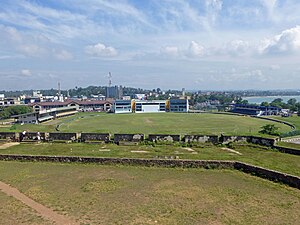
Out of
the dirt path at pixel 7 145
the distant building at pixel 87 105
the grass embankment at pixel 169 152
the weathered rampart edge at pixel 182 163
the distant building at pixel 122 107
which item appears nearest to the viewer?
the weathered rampart edge at pixel 182 163

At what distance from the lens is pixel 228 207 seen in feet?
36.6

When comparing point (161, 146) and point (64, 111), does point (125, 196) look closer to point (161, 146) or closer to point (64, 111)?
point (161, 146)

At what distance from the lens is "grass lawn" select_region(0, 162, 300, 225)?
33.8 feet

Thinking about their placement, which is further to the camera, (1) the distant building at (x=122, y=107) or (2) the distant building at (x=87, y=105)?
(1) the distant building at (x=122, y=107)

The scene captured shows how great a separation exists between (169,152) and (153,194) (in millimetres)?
7820

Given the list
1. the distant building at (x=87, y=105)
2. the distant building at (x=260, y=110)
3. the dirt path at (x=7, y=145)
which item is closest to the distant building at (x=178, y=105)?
the distant building at (x=260, y=110)

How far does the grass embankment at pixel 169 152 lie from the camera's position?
17.9m

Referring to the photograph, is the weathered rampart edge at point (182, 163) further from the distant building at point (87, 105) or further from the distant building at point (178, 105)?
the distant building at point (178, 105)

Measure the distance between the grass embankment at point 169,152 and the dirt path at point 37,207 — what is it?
651 cm

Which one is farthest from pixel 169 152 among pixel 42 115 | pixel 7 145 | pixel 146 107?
pixel 146 107

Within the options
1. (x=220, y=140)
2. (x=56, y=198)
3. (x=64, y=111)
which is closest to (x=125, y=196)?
(x=56, y=198)

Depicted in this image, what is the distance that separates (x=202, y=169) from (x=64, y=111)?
61.9 m

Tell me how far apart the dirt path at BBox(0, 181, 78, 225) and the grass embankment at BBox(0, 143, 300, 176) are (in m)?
6.51

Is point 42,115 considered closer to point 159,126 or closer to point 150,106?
point 159,126
